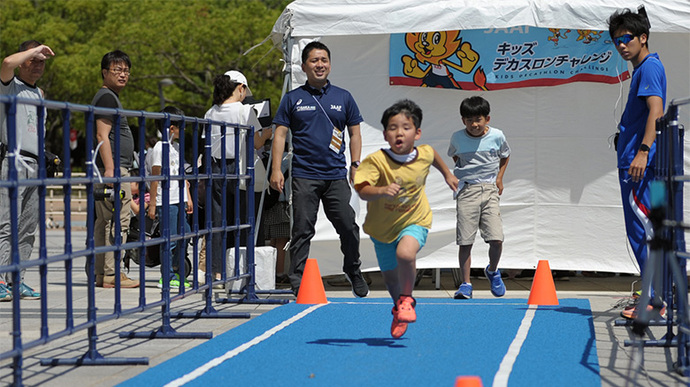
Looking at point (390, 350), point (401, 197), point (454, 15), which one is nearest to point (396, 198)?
point (401, 197)

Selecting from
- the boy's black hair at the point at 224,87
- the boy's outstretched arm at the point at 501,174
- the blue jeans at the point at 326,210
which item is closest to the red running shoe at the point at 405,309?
the blue jeans at the point at 326,210

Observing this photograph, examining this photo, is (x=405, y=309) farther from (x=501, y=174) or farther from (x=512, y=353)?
(x=501, y=174)

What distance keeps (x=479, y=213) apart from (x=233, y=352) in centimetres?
362

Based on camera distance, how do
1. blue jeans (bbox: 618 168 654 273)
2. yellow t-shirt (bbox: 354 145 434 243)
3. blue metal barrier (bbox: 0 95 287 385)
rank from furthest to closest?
1. blue jeans (bbox: 618 168 654 273)
2. yellow t-shirt (bbox: 354 145 434 243)
3. blue metal barrier (bbox: 0 95 287 385)

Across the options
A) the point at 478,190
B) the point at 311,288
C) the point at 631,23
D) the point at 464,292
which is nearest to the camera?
the point at 631,23

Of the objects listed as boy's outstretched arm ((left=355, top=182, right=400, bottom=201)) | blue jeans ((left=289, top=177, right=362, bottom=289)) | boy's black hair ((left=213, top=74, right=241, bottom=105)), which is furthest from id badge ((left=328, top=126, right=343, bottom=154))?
boy's outstretched arm ((left=355, top=182, right=400, bottom=201))

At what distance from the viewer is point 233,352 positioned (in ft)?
19.6

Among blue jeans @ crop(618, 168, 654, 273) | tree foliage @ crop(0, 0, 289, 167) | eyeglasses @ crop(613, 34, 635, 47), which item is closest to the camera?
blue jeans @ crop(618, 168, 654, 273)

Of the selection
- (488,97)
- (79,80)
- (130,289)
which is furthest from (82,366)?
(79,80)

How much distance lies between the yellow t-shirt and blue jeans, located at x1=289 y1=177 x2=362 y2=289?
76.7 inches

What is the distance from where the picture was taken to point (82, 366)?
5625mm

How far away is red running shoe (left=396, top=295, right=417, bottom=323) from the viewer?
6.14 meters

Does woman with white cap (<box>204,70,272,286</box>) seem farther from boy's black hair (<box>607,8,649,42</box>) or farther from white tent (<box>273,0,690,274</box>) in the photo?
boy's black hair (<box>607,8,649,42</box>)

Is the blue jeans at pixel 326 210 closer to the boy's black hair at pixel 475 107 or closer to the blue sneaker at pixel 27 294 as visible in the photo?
the boy's black hair at pixel 475 107
